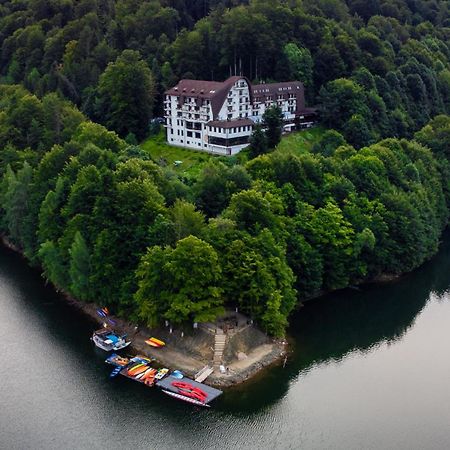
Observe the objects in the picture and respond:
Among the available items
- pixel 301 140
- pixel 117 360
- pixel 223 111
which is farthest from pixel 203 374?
pixel 301 140

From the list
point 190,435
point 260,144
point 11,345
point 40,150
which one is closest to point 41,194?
point 40,150

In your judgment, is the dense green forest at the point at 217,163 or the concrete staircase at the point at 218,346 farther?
the dense green forest at the point at 217,163

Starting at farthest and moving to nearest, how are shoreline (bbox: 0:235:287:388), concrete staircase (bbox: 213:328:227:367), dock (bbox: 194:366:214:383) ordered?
concrete staircase (bbox: 213:328:227:367)
shoreline (bbox: 0:235:287:388)
dock (bbox: 194:366:214:383)

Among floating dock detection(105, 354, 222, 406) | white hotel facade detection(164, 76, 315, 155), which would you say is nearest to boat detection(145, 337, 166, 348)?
floating dock detection(105, 354, 222, 406)

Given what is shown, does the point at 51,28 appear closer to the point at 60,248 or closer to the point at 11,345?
the point at 60,248

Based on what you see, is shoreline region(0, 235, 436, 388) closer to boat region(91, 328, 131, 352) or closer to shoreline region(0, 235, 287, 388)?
shoreline region(0, 235, 287, 388)

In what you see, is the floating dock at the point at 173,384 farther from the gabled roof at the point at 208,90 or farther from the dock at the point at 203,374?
the gabled roof at the point at 208,90

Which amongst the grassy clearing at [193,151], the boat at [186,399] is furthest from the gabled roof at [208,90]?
the boat at [186,399]
